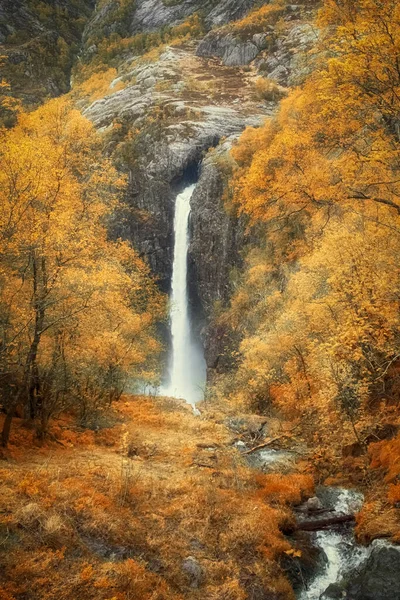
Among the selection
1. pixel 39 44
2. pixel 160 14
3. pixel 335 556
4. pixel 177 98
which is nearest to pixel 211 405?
pixel 335 556

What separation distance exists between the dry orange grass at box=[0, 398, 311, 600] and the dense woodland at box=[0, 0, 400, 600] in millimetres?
40

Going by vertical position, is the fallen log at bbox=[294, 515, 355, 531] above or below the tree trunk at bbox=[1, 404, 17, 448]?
below

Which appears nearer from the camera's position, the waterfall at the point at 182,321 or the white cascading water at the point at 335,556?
the white cascading water at the point at 335,556

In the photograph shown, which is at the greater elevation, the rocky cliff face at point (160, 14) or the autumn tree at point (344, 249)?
the rocky cliff face at point (160, 14)

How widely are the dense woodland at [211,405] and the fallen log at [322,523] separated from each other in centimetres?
46

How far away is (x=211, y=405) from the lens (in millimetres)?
26391

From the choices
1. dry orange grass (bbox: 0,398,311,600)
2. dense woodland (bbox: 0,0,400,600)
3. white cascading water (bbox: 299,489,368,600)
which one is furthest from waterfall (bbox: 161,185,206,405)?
white cascading water (bbox: 299,489,368,600)

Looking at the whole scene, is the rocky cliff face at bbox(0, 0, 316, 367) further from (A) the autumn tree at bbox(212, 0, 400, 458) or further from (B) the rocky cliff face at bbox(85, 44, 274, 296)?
(A) the autumn tree at bbox(212, 0, 400, 458)

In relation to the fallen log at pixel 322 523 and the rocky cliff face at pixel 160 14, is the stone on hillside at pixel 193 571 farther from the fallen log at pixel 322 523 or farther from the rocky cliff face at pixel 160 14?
the rocky cliff face at pixel 160 14

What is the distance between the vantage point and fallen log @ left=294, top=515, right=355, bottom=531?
10.2m

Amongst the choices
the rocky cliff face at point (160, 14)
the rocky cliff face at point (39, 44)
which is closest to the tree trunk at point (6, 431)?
the rocky cliff face at point (39, 44)

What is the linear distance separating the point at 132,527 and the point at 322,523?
4.96m

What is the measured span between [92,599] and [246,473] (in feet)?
24.0

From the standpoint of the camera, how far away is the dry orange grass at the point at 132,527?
6797mm
